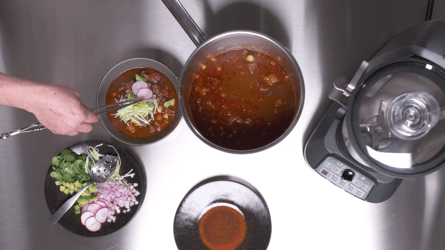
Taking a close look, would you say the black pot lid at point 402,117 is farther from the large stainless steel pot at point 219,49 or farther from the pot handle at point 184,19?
the pot handle at point 184,19

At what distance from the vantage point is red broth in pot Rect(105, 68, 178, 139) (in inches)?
41.3

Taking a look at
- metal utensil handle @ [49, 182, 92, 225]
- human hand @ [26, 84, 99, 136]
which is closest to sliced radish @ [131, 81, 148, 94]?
human hand @ [26, 84, 99, 136]

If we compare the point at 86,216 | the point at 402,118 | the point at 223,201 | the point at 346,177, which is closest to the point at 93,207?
the point at 86,216

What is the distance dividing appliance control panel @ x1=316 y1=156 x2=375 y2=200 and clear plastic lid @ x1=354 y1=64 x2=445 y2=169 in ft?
0.86

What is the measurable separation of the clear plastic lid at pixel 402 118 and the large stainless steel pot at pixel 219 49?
20 cm

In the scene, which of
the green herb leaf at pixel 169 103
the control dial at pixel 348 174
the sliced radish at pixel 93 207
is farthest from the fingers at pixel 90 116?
the control dial at pixel 348 174

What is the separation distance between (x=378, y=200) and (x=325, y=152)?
0.27 meters

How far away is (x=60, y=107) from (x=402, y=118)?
0.98m

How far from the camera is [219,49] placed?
0.92 m

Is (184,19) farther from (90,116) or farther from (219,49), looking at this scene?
(90,116)

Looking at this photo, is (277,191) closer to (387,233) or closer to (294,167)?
(294,167)

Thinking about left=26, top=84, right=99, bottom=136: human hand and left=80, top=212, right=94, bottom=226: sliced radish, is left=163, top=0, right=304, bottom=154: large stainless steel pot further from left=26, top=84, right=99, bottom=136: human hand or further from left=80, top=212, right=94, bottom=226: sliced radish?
left=80, top=212, right=94, bottom=226: sliced radish

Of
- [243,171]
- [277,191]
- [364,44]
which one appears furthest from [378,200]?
[364,44]

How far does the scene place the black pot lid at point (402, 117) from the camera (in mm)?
671
